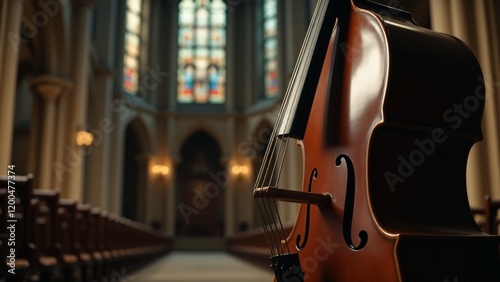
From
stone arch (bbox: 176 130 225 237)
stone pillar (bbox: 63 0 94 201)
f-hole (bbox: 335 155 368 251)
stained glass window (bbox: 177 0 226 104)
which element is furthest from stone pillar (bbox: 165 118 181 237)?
f-hole (bbox: 335 155 368 251)

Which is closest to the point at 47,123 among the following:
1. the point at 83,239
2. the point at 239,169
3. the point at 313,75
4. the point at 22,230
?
the point at 83,239

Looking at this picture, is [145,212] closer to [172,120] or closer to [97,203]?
[172,120]

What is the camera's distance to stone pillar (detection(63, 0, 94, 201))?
989 cm

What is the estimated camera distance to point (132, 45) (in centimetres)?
1812

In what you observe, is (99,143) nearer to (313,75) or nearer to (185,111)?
(185,111)

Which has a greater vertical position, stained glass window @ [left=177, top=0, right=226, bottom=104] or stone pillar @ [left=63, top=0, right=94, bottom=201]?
stained glass window @ [left=177, top=0, right=226, bottom=104]

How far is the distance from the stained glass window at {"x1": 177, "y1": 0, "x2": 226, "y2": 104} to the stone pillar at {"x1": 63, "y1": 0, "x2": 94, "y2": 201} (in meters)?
9.43

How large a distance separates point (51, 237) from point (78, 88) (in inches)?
253

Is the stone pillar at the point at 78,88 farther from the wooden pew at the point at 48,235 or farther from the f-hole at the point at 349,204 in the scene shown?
the f-hole at the point at 349,204

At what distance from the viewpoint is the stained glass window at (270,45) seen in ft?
59.8

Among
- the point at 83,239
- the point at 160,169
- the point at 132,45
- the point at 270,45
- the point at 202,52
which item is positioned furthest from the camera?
the point at 202,52

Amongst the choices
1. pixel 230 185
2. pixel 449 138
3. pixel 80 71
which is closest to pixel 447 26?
pixel 449 138

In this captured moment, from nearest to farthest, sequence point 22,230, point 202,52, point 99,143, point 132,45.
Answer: point 22,230
point 99,143
point 132,45
point 202,52

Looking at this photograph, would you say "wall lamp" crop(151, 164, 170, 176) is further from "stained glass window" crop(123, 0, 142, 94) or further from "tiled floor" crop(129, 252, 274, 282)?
"tiled floor" crop(129, 252, 274, 282)
